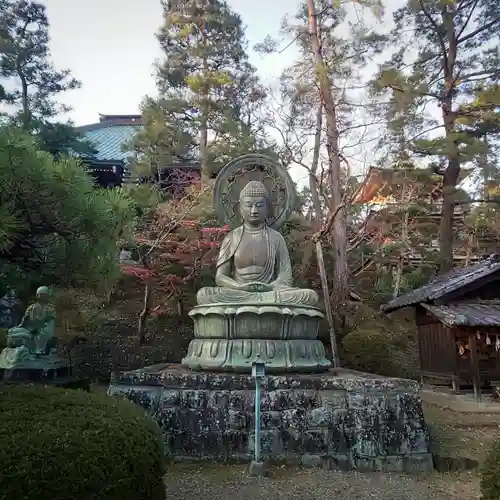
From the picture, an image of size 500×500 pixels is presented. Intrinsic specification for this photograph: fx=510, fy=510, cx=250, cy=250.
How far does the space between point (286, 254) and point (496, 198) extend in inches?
304

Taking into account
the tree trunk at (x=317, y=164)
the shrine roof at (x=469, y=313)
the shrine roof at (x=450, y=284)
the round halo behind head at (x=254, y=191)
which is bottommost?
the shrine roof at (x=469, y=313)

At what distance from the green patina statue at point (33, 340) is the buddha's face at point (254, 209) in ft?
10.5

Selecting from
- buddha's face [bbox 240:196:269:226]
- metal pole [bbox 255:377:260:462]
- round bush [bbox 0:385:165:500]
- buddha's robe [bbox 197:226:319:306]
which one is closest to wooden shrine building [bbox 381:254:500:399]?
buddha's robe [bbox 197:226:319:306]

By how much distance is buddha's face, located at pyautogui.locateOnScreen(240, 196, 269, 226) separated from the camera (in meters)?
7.67

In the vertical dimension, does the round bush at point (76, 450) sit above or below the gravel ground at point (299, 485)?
above

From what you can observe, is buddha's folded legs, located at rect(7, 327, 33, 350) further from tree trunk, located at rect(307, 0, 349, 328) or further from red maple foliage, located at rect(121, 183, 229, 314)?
tree trunk, located at rect(307, 0, 349, 328)

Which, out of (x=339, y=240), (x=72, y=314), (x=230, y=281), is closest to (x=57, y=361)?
(x=230, y=281)

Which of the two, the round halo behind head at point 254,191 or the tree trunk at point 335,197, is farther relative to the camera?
the tree trunk at point 335,197

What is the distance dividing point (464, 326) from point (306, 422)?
5.77m

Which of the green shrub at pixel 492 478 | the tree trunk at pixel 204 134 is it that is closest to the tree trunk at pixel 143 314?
the tree trunk at pixel 204 134

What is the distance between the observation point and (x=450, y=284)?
35.7 feet

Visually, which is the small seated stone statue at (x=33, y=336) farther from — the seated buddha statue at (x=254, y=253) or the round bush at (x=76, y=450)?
the round bush at (x=76, y=450)

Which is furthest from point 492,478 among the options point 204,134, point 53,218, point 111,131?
point 111,131

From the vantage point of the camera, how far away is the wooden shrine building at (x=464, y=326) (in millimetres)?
10047
